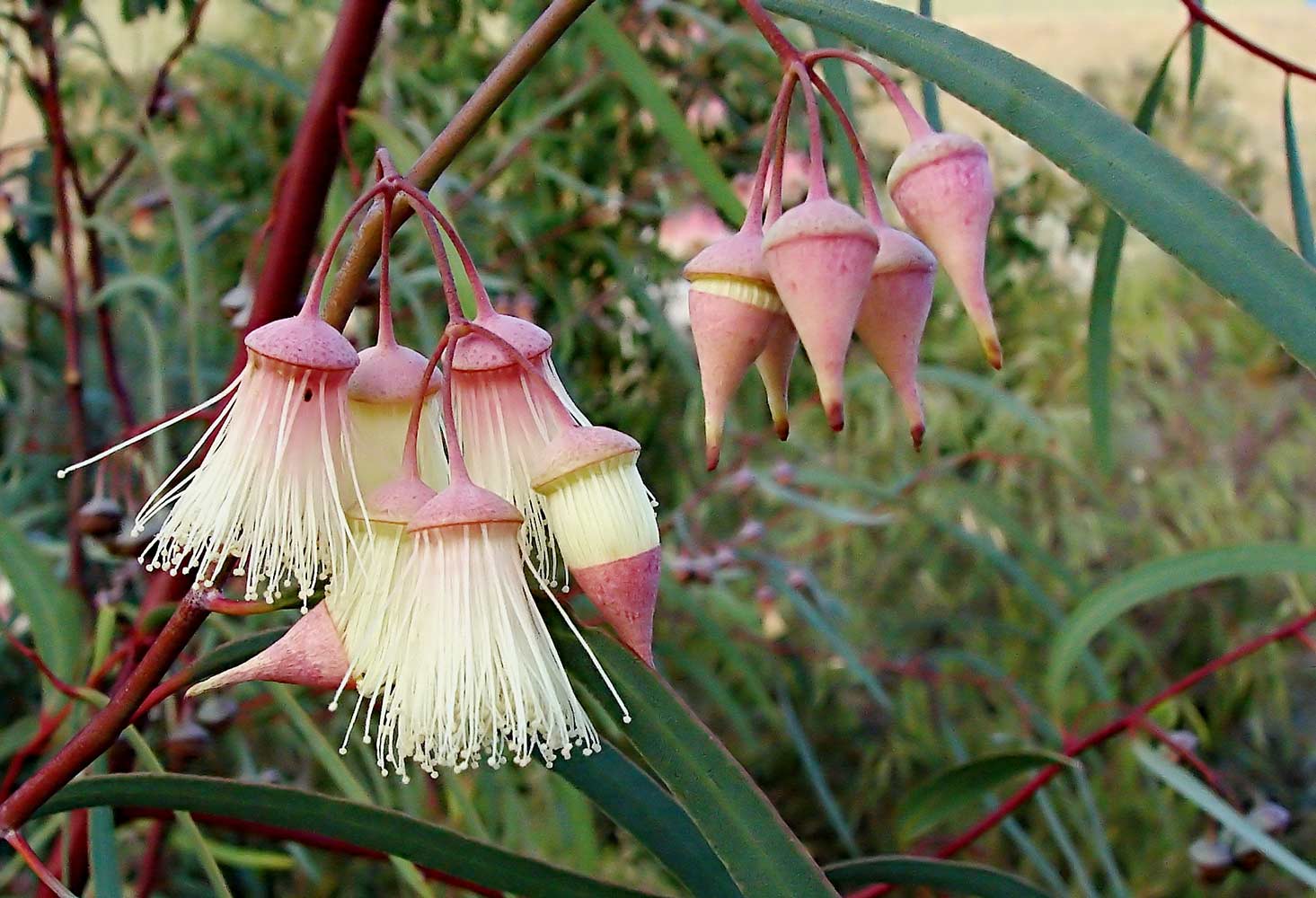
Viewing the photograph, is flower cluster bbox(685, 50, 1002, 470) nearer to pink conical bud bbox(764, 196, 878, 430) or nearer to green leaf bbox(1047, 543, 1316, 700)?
pink conical bud bbox(764, 196, 878, 430)

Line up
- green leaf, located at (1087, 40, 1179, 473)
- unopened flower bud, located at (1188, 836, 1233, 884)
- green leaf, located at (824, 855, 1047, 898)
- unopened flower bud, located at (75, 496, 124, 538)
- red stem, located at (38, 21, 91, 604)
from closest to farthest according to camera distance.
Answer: green leaf, located at (824, 855, 1047, 898) < green leaf, located at (1087, 40, 1179, 473) < unopened flower bud, located at (75, 496, 124, 538) < red stem, located at (38, 21, 91, 604) < unopened flower bud, located at (1188, 836, 1233, 884)

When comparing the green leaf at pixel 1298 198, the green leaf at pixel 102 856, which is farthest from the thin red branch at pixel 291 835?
the green leaf at pixel 1298 198

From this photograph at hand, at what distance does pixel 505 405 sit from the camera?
37 cm

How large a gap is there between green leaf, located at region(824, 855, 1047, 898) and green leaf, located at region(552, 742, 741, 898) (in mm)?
69

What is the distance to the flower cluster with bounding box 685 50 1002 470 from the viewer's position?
1.06 ft

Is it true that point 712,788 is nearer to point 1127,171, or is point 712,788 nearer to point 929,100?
point 1127,171

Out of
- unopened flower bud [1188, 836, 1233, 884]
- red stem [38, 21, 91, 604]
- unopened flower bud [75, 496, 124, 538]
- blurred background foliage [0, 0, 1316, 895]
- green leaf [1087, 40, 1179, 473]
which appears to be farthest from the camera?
blurred background foliage [0, 0, 1316, 895]

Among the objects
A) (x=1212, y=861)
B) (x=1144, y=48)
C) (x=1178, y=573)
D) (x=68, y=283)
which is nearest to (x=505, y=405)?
(x=1178, y=573)

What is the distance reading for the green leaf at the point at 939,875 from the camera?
0.53 m

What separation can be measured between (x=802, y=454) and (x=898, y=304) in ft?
5.77

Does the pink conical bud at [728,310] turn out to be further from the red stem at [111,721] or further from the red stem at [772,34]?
the red stem at [111,721]

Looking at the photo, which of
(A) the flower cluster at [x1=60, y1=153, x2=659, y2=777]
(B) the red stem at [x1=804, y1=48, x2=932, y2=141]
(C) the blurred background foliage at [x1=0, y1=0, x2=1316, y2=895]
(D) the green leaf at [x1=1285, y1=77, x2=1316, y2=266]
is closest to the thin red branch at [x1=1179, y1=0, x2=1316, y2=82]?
(D) the green leaf at [x1=1285, y1=77, x2=1316, y2=266]

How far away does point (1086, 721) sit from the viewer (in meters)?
Answer: 1.79

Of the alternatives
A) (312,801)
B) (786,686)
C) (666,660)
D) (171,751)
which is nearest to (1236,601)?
(786,686)
